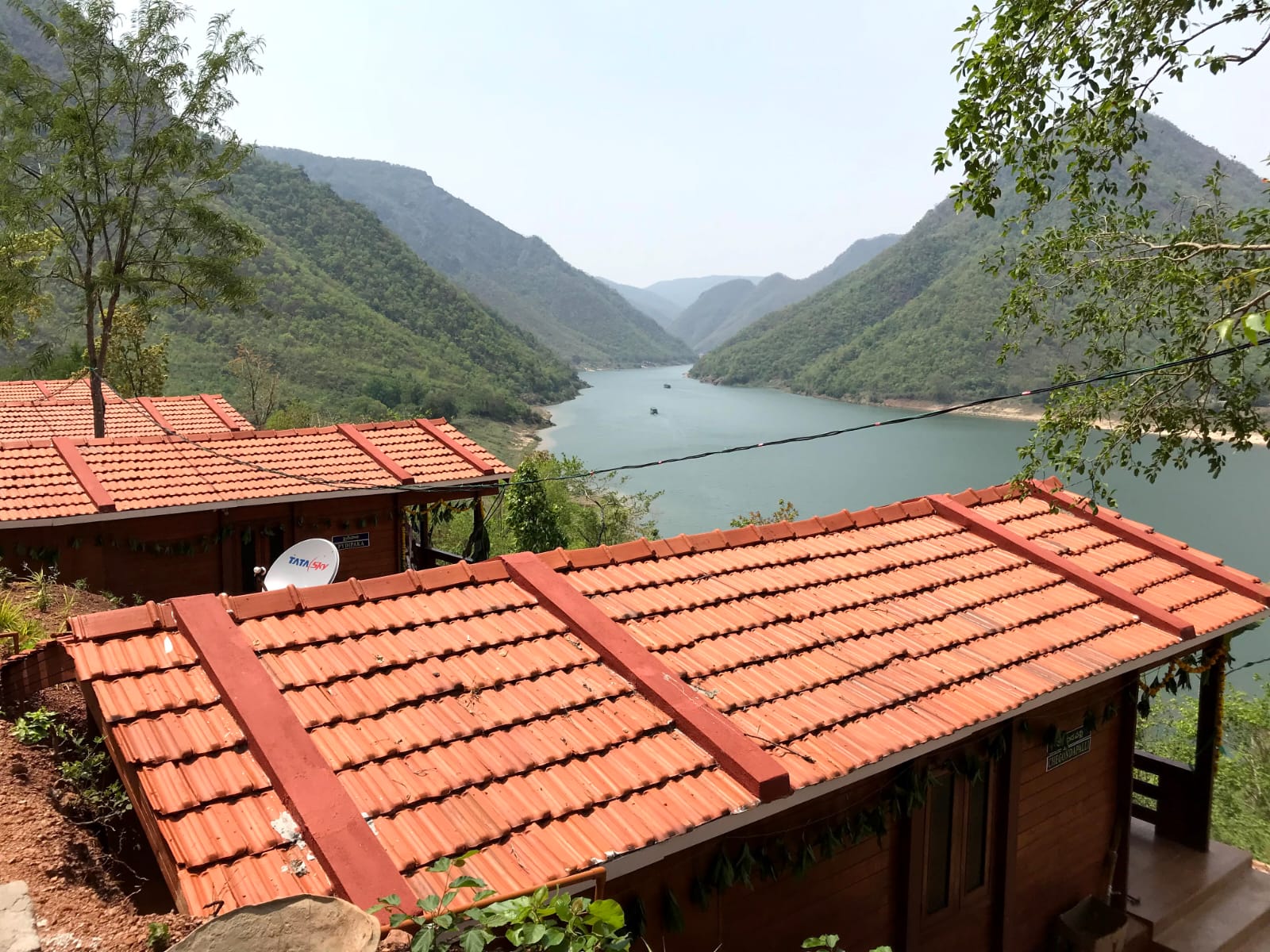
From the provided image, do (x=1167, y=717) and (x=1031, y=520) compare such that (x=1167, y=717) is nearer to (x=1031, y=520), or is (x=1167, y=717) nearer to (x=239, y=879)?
(x=1031, y=520)

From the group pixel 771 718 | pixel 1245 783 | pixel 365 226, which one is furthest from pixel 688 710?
pixel 365 226

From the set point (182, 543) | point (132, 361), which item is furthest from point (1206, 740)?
point (132, 361)

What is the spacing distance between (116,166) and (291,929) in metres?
14.6

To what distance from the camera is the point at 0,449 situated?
9000 millimetres

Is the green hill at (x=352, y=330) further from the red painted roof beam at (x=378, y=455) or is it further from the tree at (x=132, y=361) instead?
the red painted roof beam at (x=378, y=455)

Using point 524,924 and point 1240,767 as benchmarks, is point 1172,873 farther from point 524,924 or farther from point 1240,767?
point 1240,767

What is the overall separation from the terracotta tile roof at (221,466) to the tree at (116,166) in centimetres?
362

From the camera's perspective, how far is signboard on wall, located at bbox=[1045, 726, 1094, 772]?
5.84 m

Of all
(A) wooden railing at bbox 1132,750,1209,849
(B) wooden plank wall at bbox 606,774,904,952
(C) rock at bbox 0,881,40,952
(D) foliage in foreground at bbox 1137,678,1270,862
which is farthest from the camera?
(D) foliage in foreground at bbox 1137,678,1270,862

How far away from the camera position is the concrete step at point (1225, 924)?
656cm

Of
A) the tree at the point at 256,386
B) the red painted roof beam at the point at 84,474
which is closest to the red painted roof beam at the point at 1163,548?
the red painted roof beam at the point at 84,474

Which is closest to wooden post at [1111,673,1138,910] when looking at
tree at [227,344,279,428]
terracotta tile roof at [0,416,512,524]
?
terracotta tile roof at [0,416,512,524]

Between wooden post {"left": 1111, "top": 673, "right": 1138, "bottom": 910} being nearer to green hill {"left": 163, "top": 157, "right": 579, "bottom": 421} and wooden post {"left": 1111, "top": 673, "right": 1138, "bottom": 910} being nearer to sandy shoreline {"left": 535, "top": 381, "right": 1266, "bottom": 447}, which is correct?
green hill {"left": 163, "top": 157, "right": 579, "bottom": 421}

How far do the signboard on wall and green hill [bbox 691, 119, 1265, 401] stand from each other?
2080 inches
